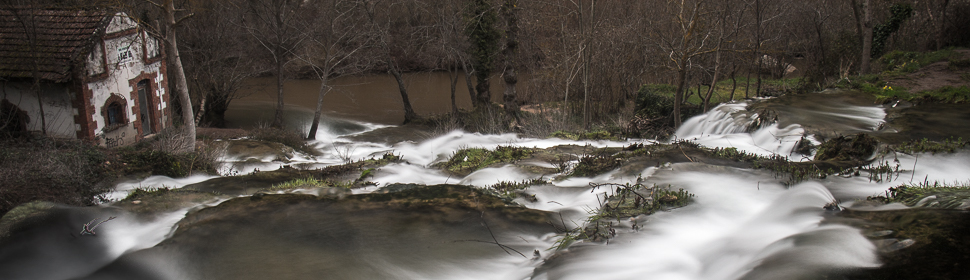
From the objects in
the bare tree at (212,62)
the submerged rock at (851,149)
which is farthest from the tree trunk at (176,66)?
the submerged rock at (851,149)

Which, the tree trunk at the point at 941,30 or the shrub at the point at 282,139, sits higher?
the tree trunk at the point at 941,30

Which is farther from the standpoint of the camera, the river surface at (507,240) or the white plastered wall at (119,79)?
the white plastered wall at (119,79)

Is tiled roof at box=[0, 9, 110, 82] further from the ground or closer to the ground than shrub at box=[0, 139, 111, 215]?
further from the ground

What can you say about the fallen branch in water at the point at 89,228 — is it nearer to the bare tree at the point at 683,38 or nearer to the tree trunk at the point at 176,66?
the tree trunk at the point at 176,66

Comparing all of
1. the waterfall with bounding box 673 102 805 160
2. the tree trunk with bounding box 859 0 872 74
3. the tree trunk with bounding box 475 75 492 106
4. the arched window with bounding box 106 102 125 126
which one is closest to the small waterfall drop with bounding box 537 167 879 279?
the waterfall with bounding box 673 102 805 160

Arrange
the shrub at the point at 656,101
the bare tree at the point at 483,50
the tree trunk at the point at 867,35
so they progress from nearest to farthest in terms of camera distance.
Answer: the shrub at the point at 656,101 < the tree trunk at the point at 867,35 < the bare tree at the point at 483,50

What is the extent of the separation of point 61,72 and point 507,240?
641 inches

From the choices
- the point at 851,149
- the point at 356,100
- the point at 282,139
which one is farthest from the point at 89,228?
the point at 356,100

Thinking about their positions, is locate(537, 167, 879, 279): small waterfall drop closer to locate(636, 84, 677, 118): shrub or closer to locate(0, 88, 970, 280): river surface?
locate(0, 88, 970, 280): river surface

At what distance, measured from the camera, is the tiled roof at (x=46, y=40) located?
16.2m

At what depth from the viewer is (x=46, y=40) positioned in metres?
16.5

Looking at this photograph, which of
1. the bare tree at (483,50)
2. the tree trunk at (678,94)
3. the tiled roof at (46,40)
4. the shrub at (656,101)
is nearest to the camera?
the tree trunk at (678,94)

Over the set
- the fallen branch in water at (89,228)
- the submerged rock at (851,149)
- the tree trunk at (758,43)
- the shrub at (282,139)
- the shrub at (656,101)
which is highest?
the tree trunk at (758,43)

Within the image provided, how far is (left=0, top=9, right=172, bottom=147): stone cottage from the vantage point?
16.2 metres
